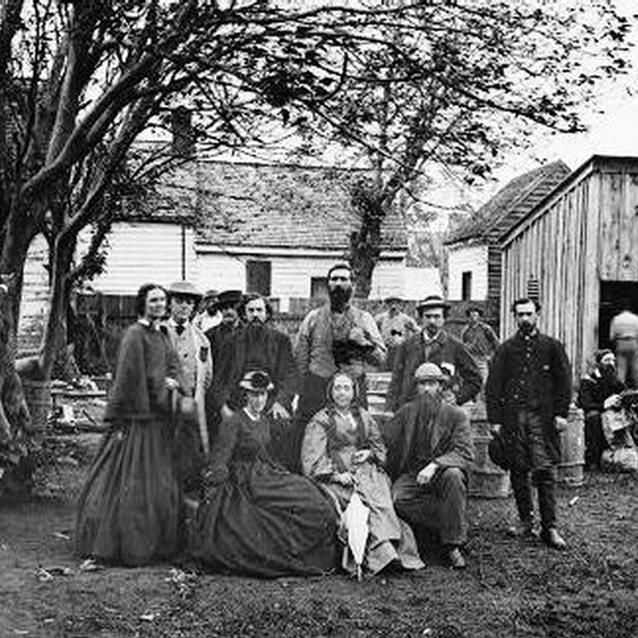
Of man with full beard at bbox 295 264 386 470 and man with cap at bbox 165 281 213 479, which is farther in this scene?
man with full beard at bbox 295 264 386 470

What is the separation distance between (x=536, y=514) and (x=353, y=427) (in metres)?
2.70

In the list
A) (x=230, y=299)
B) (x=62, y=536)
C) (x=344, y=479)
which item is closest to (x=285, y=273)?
(x=230, y=299)

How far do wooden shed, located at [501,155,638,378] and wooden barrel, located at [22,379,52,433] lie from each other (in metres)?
8.53

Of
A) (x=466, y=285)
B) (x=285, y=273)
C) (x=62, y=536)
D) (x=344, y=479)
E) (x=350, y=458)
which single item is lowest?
(x=62, y=536)

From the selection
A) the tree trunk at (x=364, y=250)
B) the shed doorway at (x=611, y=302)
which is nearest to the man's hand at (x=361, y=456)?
the shed doorway at (x=611, y=302)

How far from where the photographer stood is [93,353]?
75.8 ft

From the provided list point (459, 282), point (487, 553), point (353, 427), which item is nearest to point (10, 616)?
point (353, 427)

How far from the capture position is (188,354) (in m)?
8.39

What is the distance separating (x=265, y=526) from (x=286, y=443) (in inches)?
53.4

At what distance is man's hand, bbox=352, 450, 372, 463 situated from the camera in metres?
7.82

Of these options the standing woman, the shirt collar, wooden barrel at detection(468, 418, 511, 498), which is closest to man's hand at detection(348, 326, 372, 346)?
the standing woman

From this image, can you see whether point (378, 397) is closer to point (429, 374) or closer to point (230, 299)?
point (230, 299)

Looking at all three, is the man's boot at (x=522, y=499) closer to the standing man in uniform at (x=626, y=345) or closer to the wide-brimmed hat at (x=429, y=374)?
the wide-brimmed hat at (x=429, y=374)

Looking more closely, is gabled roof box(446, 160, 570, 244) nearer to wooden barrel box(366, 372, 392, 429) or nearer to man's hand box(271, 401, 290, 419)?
wooden barrel box(366, 372, 392, 429)
